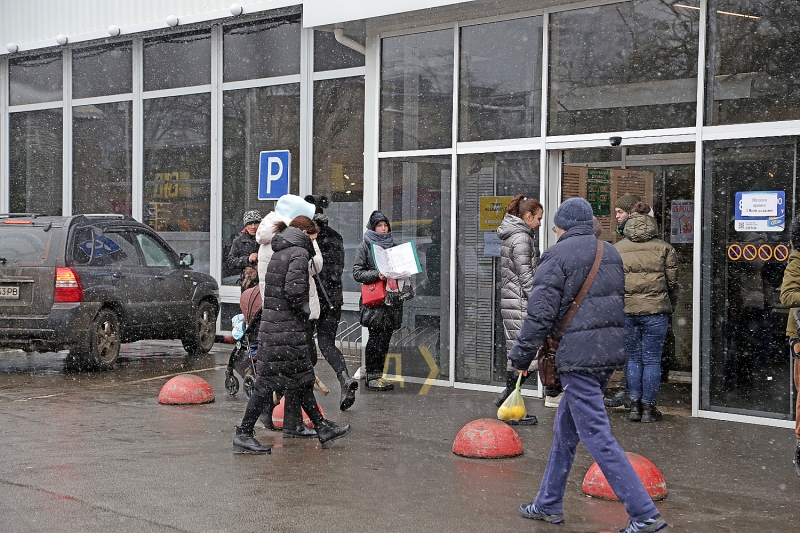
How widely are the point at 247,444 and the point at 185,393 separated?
2.58m

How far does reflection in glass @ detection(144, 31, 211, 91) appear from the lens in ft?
55.0

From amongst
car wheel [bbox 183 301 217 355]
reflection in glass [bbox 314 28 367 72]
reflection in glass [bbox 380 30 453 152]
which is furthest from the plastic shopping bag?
reflection in glass [bbox 314 28 367 72]

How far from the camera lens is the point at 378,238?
10805mm

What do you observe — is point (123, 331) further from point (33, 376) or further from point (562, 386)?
point (562, 386)

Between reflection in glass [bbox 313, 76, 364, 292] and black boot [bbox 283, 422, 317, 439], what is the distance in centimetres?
636

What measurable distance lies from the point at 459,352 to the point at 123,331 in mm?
4334

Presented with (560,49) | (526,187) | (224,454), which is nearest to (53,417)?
(224,454)

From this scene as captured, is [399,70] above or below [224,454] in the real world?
above

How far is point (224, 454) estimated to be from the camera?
25.5 ft

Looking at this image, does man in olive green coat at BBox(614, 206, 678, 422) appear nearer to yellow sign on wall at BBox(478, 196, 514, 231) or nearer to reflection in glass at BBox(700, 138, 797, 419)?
reflection in glass at BBox(700, 138, 797, 419)

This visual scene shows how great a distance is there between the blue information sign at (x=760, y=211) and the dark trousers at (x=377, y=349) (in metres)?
3.60

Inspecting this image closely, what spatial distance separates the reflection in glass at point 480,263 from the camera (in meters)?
11.0

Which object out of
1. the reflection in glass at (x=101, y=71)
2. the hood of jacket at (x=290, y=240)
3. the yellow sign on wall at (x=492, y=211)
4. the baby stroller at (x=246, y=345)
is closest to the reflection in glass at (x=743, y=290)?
the yellow sign on wall at (x=492, y=211)

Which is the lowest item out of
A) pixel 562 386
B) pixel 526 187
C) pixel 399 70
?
pixel 562 386
